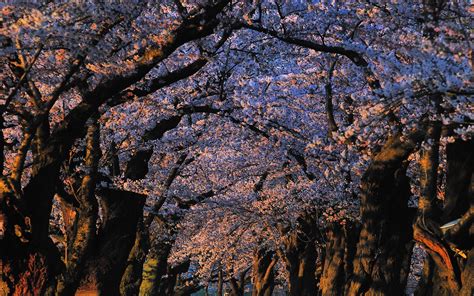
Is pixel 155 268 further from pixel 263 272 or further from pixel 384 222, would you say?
pixel 384 222

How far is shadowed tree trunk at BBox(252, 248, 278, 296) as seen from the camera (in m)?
43.4

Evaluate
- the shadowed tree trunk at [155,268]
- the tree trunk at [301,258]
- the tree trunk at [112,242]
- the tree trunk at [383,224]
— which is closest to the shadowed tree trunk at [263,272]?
the tree trunk at [301,258]

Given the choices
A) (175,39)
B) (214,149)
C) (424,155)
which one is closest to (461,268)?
(424,155)

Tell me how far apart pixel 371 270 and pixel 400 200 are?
1680 mm

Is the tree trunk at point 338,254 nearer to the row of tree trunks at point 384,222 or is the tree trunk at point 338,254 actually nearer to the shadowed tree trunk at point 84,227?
the row of tree trunks at point 384,222

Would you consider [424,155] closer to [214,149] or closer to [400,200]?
[400,200]

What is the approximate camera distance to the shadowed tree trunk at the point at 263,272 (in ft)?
142

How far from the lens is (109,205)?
17.8 metres

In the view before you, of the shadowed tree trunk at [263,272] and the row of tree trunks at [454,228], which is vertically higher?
the shadowed tree trunk at [263,272]

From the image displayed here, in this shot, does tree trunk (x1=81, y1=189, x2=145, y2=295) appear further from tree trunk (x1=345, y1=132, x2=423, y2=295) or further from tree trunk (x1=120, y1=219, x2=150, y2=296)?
tree trunk (x1=120, y1=219, x2=150, y2=296)

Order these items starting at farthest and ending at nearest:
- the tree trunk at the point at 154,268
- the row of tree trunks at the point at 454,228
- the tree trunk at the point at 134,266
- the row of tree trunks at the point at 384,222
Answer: the tree trunk at the point at 154,268
the tree trunk at the point at 134,266
the row of tree trunks at the point at 384,222
the row of tree trunks at the point at 454,228

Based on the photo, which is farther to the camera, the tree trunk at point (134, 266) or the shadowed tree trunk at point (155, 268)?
the shadowed tree trunk at point (155, 268)

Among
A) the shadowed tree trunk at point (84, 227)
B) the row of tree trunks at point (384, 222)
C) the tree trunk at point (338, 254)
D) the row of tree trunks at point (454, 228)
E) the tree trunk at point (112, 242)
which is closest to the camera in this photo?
the row of tree trunks at point (454, 228)

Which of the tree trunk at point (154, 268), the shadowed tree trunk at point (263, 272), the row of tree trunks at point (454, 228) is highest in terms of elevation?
the shadowed tree trunk at point (263, 272)
